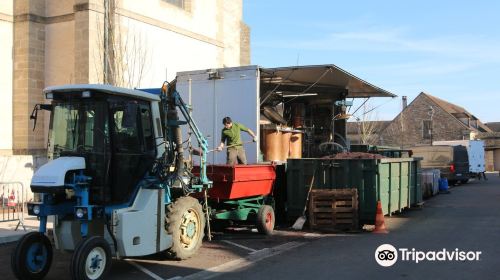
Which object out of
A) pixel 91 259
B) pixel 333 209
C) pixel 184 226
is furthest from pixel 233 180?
pixel 91 259

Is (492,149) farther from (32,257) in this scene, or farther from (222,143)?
(32,257)

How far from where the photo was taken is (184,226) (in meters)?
8.64

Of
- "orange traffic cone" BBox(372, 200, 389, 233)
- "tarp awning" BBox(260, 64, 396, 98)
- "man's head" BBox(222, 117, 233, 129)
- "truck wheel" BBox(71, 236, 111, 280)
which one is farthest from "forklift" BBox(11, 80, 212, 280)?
"tarp awning" BBox(260, 64, 396, 98)

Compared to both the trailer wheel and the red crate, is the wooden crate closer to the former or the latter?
the trailer wheel

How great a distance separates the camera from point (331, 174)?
1246 centimetres

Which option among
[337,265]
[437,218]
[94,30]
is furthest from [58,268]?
[94,30]

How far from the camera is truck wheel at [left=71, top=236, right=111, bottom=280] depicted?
6.53 m

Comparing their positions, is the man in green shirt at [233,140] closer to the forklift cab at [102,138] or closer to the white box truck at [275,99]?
the white box truck at [275,99]

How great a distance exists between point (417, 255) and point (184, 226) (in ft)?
12.9

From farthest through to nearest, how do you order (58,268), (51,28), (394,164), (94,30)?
(51,28) < (94,30) < (394,164) < (58,268)

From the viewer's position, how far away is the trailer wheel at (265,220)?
36.9 feet

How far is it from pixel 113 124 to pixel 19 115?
1308cm

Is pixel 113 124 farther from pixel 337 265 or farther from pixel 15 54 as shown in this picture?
pixel 15 54

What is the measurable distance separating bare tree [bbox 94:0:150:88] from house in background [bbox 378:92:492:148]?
41.1 meters
